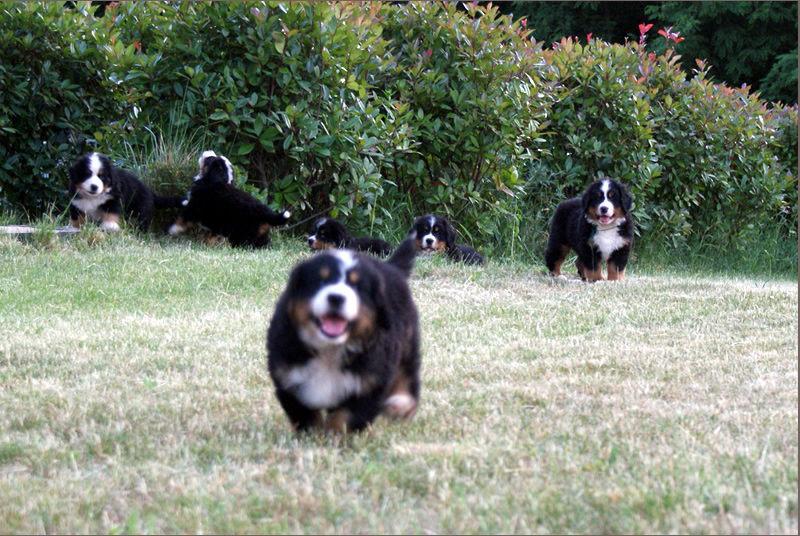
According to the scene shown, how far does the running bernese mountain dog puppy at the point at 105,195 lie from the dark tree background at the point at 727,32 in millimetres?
14453

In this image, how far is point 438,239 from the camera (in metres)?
9.59

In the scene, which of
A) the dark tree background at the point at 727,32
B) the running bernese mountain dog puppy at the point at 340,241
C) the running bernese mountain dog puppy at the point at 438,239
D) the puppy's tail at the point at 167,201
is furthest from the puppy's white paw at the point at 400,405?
the dark tree background at the point at 727,32

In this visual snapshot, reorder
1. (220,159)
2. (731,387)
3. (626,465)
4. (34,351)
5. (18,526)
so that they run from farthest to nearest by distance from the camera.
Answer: (220,159) → (34,351) → (731,387) → (626,465) → (18,526)

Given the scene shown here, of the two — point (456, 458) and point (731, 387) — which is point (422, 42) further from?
point (456, 458)

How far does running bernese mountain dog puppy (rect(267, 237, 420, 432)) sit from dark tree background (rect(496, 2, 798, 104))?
59.8ft

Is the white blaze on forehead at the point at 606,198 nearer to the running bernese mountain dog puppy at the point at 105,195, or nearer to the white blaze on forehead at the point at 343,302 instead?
the running bernese mountain dog puppy at the point at 105,195

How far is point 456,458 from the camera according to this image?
339 cm

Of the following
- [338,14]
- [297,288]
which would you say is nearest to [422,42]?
[338,14]

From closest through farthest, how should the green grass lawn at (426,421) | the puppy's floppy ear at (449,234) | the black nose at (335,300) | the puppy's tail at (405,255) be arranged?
the green grass lawn at (426,421)
the black nose at (335,300)
the puppy's tail at (405,255)
the puppy's floppy ear at (449,234)

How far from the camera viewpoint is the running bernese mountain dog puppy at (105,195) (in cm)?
875

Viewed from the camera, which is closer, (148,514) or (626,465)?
(148,514)

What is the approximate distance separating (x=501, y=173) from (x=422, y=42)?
174 cm

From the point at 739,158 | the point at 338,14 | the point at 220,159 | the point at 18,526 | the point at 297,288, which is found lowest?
the point at 18,526

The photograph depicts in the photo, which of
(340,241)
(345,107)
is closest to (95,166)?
(340,241)
